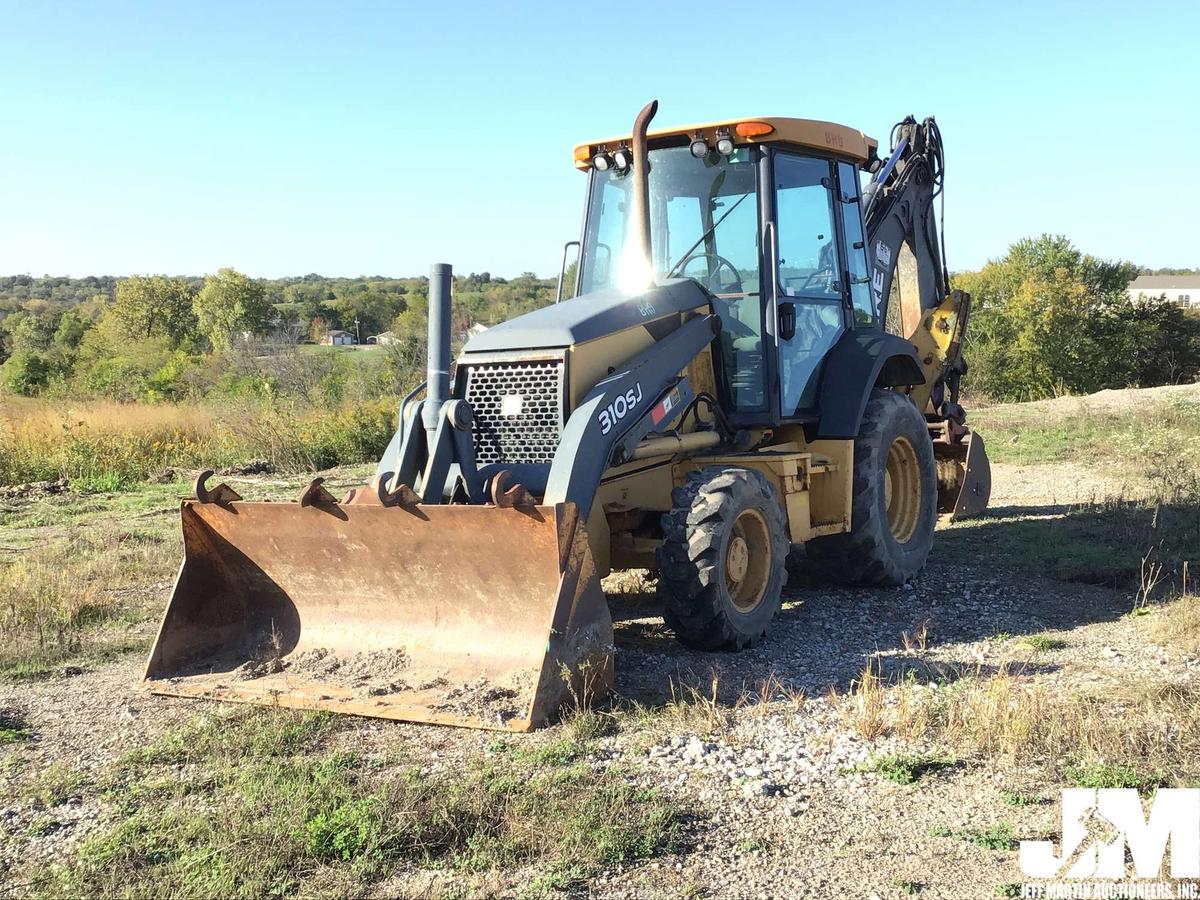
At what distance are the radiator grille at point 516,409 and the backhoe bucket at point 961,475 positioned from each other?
5.24m

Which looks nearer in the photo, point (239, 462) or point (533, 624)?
point (533, 624)

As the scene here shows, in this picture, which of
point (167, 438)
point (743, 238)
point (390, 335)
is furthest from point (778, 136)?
point (390, 335)

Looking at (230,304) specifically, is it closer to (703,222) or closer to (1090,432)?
(1090,432)

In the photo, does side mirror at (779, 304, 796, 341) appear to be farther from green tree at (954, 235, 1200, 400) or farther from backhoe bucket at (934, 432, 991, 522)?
green tree at (954, 235, 1200, 400)

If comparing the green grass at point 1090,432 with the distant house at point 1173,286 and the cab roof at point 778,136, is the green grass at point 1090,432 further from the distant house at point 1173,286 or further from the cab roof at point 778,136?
the distant house at point 1173,286

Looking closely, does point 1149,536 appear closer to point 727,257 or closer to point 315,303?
point 727,257

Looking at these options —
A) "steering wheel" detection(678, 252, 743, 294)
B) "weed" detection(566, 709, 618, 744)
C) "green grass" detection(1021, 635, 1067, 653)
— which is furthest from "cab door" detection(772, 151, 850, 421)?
"weed" detection(566, 709, 618, 744)

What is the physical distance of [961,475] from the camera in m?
10.3

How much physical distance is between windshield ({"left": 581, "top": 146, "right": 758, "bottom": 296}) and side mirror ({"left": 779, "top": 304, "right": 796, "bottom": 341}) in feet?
0.71

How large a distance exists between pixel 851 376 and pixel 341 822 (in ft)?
16.2

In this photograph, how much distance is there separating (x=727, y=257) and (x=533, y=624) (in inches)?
121

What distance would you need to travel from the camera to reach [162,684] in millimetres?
5762

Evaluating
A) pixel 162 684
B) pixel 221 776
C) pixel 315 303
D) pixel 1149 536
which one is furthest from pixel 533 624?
pixel 315 303

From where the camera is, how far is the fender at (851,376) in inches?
297
